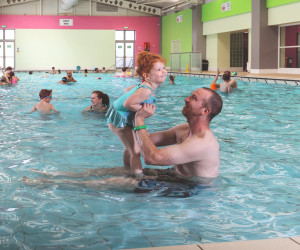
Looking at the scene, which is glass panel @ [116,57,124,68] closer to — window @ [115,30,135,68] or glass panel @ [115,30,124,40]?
window @ [115,30,135,68]

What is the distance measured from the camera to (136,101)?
3.30m

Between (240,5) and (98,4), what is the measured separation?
1444 cm

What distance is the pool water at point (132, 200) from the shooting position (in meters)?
2.88

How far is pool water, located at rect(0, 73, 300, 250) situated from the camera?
288cm

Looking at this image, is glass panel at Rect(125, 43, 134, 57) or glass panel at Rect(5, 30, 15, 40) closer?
glass panel at Rect(5, 30, 15, 40)

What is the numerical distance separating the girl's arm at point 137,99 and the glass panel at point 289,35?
18.2m

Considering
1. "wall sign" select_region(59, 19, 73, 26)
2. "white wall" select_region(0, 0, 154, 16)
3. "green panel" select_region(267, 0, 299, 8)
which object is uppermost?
"white wall" select_region(0, 0, 154, 16)

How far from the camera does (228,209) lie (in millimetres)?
3455

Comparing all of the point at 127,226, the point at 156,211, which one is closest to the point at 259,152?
the point at 156,211

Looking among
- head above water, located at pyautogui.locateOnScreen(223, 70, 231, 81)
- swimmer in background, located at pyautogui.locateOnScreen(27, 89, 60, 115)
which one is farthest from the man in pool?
head above water, located at pyautogui.locateOnScreen(223, 70, 231, 81)

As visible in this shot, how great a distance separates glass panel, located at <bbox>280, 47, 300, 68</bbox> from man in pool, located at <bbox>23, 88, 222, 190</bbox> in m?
17.8

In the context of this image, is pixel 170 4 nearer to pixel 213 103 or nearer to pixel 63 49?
pixel 63 49

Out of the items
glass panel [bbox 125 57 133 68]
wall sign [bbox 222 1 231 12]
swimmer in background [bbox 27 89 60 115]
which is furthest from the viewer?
glass panel [bbox 125 57 133 68]

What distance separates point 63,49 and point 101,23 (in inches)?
142
